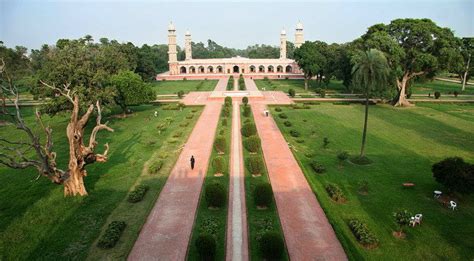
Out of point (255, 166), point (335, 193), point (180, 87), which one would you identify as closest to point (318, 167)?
point (335, 193)

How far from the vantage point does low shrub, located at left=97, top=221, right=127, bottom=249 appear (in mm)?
12648

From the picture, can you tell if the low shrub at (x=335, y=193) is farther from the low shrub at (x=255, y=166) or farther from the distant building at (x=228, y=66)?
the distant building at (x=228, y=66)

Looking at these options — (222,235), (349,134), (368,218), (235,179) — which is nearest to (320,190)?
(368,218)

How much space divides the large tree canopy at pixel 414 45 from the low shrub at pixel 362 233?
91.6 feet

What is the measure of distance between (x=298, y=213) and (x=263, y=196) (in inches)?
68.3

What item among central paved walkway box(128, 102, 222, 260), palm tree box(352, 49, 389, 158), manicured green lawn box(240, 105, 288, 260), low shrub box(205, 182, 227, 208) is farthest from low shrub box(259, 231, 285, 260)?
palm tree box(352, 49, 389, 158)

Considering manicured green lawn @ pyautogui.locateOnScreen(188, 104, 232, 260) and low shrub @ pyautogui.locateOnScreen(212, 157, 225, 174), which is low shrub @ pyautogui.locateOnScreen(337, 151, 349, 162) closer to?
low shrub @ pyautogui.locateOnScreen(212, 157, 225, 174)

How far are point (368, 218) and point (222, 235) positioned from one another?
6.44 m

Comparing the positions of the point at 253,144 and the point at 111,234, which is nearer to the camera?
the point at 111,234

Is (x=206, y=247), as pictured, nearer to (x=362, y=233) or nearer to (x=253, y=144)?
(x=362, y=233)

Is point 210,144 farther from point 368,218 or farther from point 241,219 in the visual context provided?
point 368,218

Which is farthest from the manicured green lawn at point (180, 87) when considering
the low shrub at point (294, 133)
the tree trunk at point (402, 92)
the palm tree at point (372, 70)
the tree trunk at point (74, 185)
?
the palm tree at point (372, 70)

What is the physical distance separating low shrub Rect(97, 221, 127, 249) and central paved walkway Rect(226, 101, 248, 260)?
14.2ft

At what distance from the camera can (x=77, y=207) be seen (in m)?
15.8
